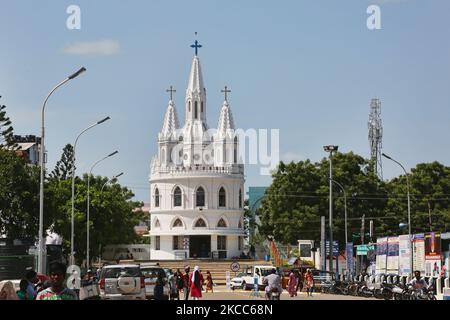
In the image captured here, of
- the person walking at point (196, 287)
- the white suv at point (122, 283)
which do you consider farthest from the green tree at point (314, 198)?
the white suv at point (122, 283)

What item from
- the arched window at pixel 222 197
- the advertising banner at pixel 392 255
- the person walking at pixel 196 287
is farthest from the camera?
the arched window at pixel 222 197

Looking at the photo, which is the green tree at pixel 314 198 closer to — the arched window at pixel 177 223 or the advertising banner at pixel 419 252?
the arched window at pixel 177 223

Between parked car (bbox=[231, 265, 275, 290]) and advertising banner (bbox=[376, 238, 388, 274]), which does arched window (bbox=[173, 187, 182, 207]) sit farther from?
advertising banner (bbox=[376, 238, 388, 274])

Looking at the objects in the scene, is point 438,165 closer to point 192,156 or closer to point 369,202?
point 369,202

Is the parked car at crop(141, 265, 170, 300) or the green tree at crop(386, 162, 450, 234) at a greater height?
the green tree at crop(386, 162, 450, 234)

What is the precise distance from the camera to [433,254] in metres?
41.1

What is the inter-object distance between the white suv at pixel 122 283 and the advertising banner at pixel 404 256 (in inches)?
681

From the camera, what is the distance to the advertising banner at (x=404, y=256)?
44.8m

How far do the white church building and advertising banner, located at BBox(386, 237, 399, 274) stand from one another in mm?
45840

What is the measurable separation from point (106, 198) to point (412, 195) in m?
23.0

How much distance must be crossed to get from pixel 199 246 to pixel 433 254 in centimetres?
5545

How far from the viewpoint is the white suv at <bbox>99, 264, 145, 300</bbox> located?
96.4 feet

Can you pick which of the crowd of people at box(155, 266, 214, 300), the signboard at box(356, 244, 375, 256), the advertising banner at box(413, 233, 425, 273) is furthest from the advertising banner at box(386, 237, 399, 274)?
the crowd of people at box(155, 266, 214, 300)
